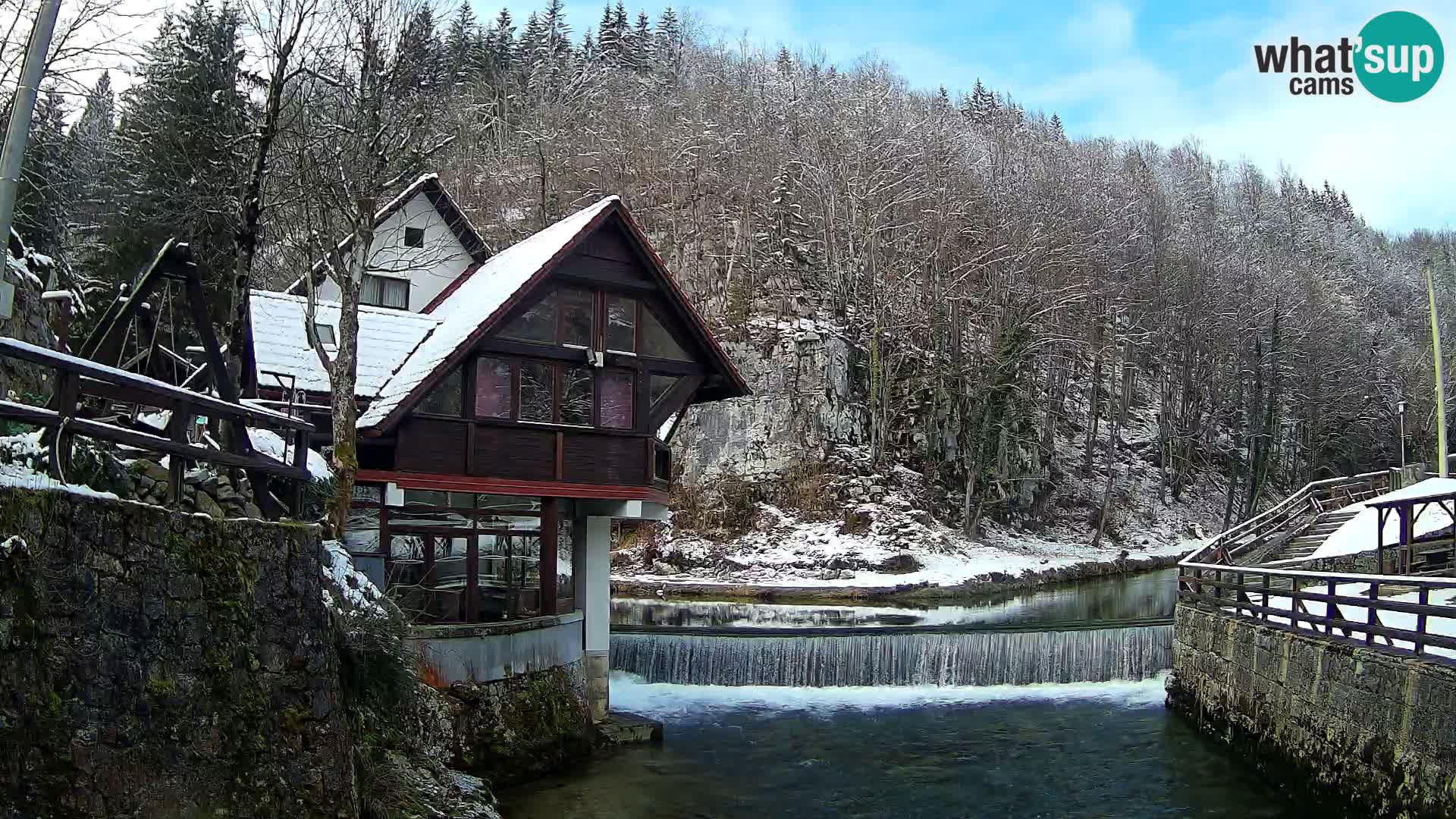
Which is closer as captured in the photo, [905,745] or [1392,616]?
[905,745]

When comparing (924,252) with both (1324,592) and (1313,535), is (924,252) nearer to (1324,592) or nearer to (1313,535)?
(1313,535)

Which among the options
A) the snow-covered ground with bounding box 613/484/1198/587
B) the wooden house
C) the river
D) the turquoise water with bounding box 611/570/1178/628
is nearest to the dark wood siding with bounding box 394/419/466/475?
the wooden house

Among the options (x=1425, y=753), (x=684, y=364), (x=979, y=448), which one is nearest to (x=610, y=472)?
(x=684, y=364)

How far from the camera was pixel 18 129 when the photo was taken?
31.1 feet

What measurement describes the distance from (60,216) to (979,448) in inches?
1324

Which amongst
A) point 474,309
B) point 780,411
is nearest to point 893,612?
point 780,411

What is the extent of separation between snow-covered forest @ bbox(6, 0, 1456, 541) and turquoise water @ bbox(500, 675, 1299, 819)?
19.3m

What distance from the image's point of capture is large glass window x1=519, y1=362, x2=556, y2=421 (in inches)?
770

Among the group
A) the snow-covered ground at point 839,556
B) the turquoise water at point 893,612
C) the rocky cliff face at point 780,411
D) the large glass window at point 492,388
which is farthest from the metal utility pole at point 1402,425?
the large glass window at point 492,388

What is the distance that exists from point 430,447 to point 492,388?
1430mm

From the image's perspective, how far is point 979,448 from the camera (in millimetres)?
48844

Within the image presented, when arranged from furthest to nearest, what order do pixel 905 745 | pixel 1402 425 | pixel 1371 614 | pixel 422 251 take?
pixel 1402 425, pixel 422 251, pixel 905 745, pixel 1371 614

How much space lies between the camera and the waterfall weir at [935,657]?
2484 cm

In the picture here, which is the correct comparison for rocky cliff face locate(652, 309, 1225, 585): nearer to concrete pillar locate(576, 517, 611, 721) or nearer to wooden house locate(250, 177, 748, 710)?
concrete pillar locate(576, 517, 611, 721)
